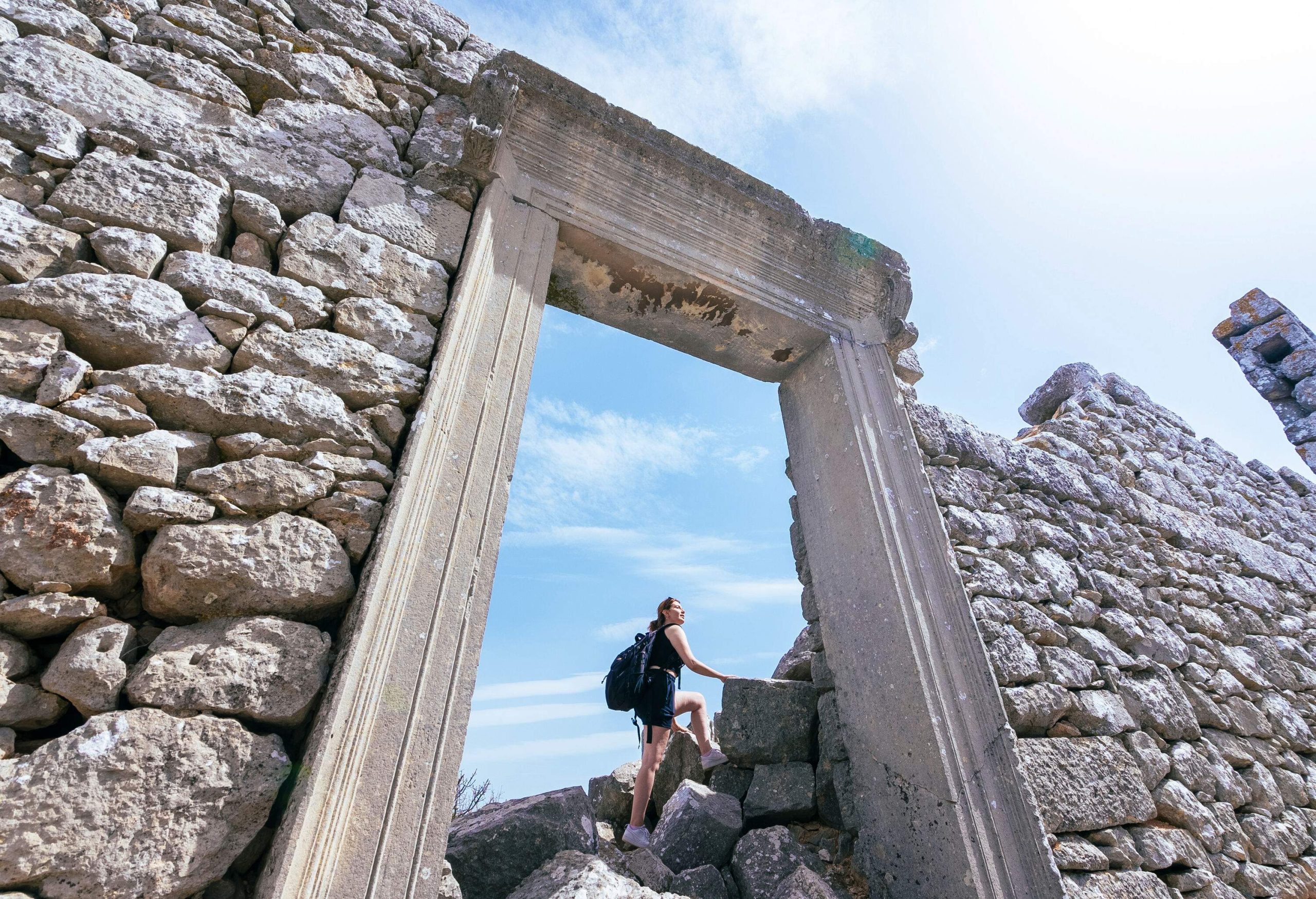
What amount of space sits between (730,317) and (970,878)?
2421mm

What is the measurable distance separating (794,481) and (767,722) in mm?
1168

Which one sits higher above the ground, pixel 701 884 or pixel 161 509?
pixel 161 509

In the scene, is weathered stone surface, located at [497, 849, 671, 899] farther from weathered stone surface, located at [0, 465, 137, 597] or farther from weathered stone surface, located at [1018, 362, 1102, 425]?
weathered stone surface, located at [1018, 362, 1102, 425]

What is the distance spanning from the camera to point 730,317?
10.3ft

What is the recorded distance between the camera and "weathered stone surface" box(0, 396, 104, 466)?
51.8 inches

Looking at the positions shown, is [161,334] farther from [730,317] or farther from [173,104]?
[730,317]

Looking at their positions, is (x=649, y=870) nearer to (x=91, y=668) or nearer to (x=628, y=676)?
(x=628, y=676)

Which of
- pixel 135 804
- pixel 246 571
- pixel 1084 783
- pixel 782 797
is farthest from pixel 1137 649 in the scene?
pixel 135 804

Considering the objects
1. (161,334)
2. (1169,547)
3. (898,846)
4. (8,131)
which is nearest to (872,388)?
(898,846)

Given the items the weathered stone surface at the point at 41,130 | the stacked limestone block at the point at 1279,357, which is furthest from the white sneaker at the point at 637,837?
the stacked limestone block at the point at 1279,357

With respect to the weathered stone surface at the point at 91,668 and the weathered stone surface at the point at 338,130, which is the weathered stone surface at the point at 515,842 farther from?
the weathered stone surface at the point at 338,130

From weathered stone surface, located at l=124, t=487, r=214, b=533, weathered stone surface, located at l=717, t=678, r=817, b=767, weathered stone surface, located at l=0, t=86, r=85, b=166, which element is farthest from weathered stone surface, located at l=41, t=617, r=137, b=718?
weathered stone surface, located at l=717, t=678, r=817, b=767

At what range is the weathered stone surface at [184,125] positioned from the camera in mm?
1823

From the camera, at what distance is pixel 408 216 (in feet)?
7.23
